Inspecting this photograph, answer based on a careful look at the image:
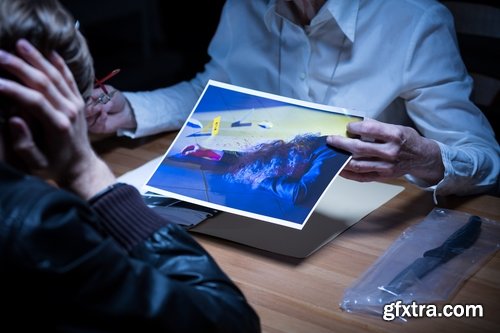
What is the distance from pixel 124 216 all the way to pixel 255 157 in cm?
43

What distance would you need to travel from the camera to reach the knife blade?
3.46 feet

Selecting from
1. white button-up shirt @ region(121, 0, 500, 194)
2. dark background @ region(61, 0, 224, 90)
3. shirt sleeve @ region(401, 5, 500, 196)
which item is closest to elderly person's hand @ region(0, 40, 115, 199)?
white button-up shirt @ region(121, 0, 500, 194)

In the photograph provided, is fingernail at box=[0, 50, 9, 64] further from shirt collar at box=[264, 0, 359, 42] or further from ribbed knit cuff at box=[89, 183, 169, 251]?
shirt collar at box=[264, 0, 359, 42]

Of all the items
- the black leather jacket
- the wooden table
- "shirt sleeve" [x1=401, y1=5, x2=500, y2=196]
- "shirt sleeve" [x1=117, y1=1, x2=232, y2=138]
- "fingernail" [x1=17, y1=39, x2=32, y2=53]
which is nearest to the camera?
the black leather jacket

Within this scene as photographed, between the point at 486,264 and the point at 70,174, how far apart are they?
695 millimetres

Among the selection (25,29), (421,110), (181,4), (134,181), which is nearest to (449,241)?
(421,110)

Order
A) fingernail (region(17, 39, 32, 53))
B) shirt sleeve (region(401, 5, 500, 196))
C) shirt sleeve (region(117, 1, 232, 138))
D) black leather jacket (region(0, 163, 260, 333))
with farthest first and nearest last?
shirt sleeve (region(117, 1, 232, 138))
shirt sleeve (region(401, 5, 500, 196))
fingernail (region(17, 39, 32, 53))
black leather jacket (region(0, 163, 260, 333))

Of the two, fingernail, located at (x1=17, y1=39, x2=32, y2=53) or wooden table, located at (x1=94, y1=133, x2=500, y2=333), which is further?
wooden table, located at (x1=94, y1=133, x2=500, y2=333)

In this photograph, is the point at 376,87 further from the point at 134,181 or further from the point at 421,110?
the point at 134,181

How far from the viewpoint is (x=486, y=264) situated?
1127 millimetres

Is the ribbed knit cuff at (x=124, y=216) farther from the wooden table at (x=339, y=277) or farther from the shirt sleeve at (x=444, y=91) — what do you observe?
the shirt sleeve at (x=444, y=91)

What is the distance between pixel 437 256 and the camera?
3.68 feet

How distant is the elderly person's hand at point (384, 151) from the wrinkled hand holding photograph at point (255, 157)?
0.03m

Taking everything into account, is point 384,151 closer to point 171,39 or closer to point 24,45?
point 24,45
